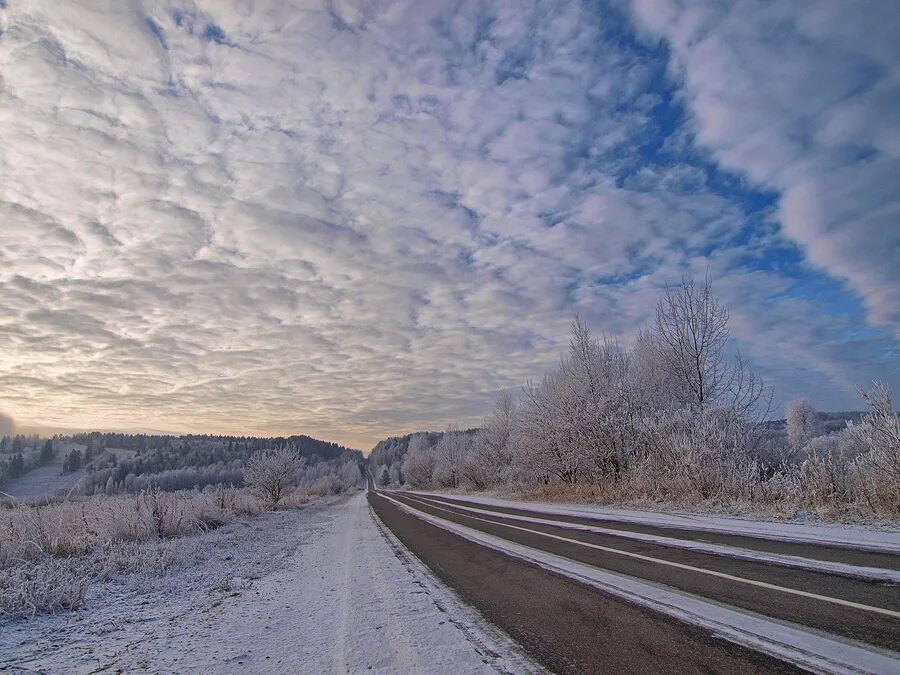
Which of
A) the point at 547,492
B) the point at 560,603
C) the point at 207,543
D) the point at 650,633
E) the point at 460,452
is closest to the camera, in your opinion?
the point at 650,633

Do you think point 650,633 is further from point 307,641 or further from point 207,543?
point 207,543

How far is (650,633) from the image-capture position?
4391 mm

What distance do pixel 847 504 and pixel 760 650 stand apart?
10.0 m

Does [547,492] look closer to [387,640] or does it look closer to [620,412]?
[620,412]

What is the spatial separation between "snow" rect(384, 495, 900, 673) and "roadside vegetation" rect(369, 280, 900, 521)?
7.74m

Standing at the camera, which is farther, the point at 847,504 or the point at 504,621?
the point at 847,504

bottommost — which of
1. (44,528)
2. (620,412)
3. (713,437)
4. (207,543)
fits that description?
(207,543)

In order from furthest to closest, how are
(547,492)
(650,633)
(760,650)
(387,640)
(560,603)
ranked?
(547,492), (560,603), (387,640), (650,633), (760,650)

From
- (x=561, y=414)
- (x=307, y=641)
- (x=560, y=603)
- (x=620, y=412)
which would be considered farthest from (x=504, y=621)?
(x=561, y=414)

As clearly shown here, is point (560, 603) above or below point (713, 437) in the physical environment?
below

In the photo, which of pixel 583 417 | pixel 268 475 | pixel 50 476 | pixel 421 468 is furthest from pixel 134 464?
pixel 583 417

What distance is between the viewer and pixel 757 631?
13.7ft

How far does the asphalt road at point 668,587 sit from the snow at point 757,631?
12 centimetres

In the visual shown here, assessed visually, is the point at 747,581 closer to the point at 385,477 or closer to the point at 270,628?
the point at 270,628
